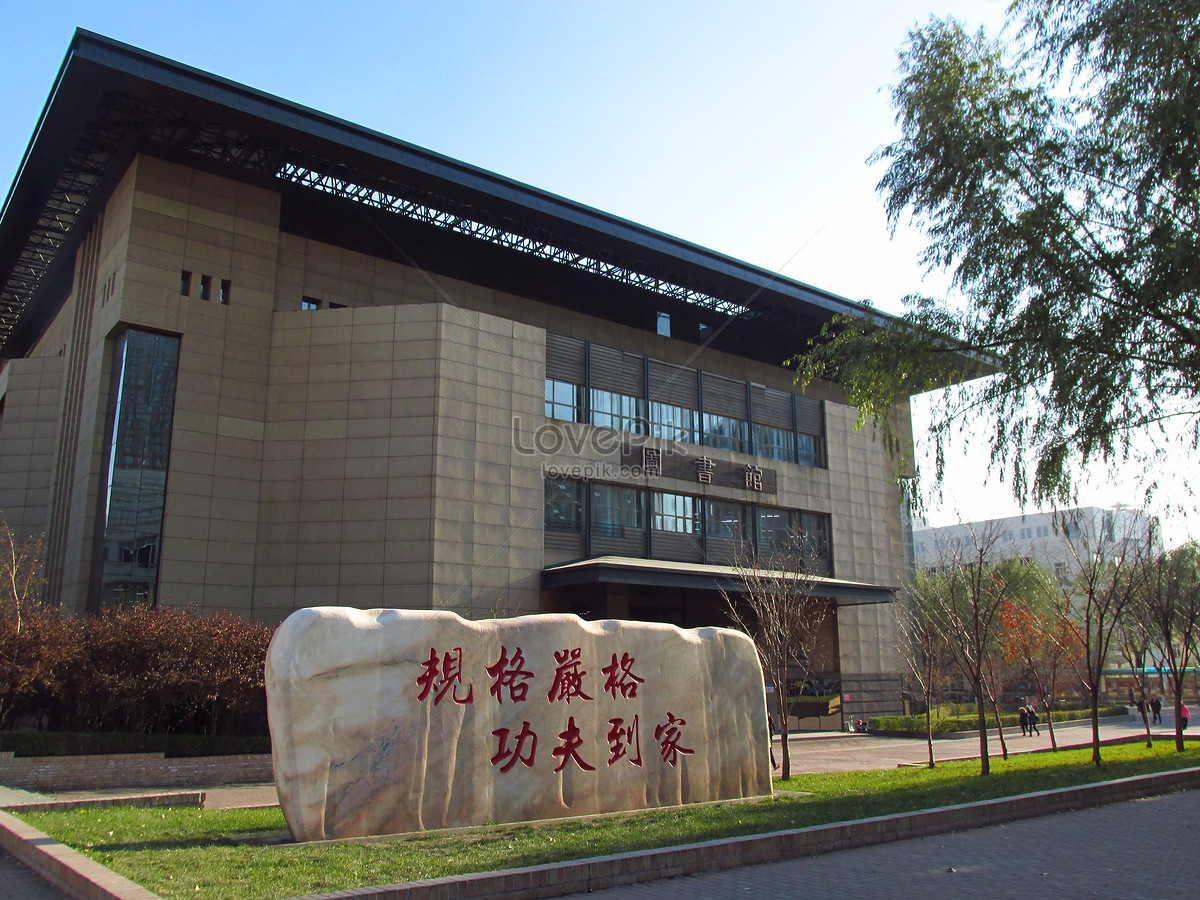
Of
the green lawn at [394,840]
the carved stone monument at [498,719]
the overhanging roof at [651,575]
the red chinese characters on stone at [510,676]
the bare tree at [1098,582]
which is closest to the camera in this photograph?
the green lawn at [394,840]

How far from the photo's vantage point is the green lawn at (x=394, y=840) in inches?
279

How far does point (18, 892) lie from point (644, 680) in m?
7.27

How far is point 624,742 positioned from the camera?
11.7m

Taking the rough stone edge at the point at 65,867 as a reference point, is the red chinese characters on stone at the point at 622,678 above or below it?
above

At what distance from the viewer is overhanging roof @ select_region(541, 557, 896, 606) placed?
89.7 feet

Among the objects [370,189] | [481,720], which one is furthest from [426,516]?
[481,720]

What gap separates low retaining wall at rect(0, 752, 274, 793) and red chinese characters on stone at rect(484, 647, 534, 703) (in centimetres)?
1071

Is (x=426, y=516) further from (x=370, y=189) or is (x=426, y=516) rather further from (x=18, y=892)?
(x=18, y=892)

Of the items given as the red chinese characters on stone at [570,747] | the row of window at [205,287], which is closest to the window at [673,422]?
the row of window at [205,287]

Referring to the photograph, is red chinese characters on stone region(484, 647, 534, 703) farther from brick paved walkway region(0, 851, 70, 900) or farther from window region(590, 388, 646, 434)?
window region(590, 388, 646, 434)

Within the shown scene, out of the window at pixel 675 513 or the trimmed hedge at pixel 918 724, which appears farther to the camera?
the window at pixel 675 513

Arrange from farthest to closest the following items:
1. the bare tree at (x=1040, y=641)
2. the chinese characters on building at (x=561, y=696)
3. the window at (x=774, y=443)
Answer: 1. the window at (x=774, y=443)
2. the bare tree at (x=1040, y=641)
3. the chinese characters on building at (x=561, y=696)

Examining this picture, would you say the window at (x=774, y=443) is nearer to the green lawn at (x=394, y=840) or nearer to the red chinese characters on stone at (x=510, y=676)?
the green lawn at (x=394, y=840)

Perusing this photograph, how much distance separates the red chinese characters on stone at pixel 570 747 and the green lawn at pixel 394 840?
0.69m
